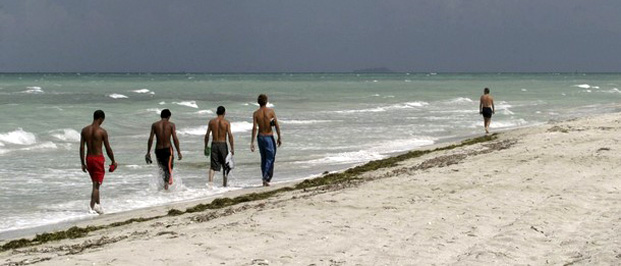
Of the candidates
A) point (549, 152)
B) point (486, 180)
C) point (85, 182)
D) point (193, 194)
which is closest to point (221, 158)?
point (193, 194)

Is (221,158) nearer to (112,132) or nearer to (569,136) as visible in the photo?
(569,136)

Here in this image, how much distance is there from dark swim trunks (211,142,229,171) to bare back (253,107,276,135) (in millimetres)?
751

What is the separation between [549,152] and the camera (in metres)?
13.6

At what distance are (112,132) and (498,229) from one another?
20.6 meters

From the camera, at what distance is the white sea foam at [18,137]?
22.4m

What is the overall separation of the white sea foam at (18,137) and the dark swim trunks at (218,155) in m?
11.4

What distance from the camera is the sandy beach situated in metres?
6.53

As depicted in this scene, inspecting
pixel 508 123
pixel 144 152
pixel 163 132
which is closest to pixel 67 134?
pixel 144 152

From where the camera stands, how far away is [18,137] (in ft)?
76.2

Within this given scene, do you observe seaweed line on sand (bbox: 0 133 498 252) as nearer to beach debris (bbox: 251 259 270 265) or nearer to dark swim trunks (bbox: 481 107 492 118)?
beach debris (bbox: 251 259 270 265)

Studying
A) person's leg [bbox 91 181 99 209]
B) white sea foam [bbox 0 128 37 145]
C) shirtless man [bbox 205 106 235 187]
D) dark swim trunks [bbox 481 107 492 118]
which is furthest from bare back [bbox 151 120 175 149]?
dark swim trunks [bbox 481 107 492 118]

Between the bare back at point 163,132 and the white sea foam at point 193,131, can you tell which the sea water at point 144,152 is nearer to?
the white sea foam at point 193,131

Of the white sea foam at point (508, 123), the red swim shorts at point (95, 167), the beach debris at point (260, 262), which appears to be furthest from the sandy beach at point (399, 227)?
the white sea foam at point (508, 123)

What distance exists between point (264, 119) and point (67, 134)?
14135mm
